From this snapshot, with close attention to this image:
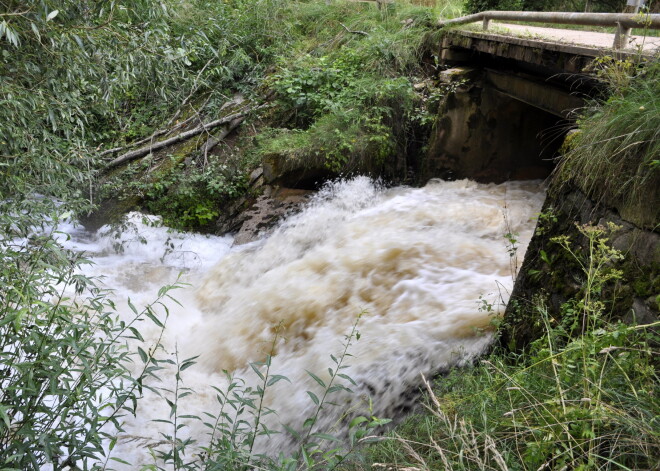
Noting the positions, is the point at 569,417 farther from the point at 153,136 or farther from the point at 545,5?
the point at 545,5

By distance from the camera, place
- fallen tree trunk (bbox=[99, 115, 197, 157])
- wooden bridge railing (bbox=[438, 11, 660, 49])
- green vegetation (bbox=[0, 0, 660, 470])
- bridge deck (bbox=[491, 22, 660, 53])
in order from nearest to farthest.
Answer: green vegetation (bbox=[0, 0, 660, 470]) → wooden bridge railing (bbox=[438, 11, 660, 49]) → bridge deck (bbox=[491, 22, 660, 53]) → fallen tree trunk (bbox=[99, 115, 197, 157])

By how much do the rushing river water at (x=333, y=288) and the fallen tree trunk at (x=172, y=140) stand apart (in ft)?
4.90

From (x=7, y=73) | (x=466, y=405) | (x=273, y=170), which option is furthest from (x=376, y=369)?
(x=273, y=170)

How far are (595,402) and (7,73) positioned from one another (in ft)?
14.3

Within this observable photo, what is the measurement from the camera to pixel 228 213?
7789 mm

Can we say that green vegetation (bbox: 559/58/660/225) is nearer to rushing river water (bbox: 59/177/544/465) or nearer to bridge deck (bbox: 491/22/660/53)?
bridge deck (bbox: 491/22/660/53)

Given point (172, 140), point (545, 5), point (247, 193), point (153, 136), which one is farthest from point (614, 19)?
point (545, 5)

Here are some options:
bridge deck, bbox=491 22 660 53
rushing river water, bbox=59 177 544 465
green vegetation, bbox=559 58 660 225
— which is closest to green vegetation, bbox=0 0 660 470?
green vegetation, bbox=559 58 660 225

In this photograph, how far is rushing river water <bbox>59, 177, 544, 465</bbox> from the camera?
4.05 metres

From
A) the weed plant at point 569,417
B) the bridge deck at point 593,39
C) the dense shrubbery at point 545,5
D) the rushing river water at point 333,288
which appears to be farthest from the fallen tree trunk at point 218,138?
the weed plant at point 569,417

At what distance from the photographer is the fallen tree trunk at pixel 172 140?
8.54 m

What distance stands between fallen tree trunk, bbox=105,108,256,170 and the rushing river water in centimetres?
149

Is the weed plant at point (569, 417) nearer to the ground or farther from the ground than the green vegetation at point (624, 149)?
nearer to the ground

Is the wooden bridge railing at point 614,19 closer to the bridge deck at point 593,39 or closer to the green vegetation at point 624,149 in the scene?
the bridge deck at point 593,39
